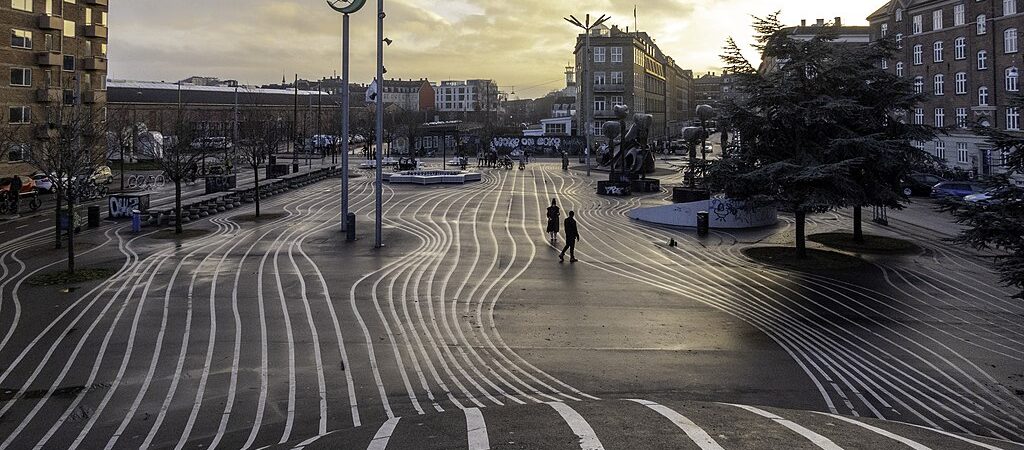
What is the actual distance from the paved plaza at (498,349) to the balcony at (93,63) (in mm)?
40174

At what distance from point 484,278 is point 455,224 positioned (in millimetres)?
10616

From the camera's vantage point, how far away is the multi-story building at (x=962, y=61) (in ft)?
152

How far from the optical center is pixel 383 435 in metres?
7.38

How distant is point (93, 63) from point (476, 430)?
6064 centimetres

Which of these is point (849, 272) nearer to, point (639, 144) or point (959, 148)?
point (639, 144)

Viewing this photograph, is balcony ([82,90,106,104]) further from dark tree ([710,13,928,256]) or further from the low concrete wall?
dark tree ([710,13,928,256])

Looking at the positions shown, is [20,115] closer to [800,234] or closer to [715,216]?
[715,216]

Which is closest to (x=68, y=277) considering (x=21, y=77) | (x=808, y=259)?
(x=808, y=259)

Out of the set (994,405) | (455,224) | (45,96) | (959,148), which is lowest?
(994,405)

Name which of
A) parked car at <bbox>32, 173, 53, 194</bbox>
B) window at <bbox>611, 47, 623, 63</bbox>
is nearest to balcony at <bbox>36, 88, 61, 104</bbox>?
parked car at <bbox>32, 173, 53, 194</bbox>

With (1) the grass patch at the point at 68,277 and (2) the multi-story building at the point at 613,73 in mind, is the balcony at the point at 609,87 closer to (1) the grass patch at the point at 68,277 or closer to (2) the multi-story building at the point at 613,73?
(2) the multi-story building at the point at 613,73

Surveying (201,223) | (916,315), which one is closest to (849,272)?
(916,315)

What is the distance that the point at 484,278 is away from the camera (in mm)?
18266

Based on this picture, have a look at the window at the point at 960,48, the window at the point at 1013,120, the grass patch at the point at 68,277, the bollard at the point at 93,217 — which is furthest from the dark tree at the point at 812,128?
the window at the point at 960,48
